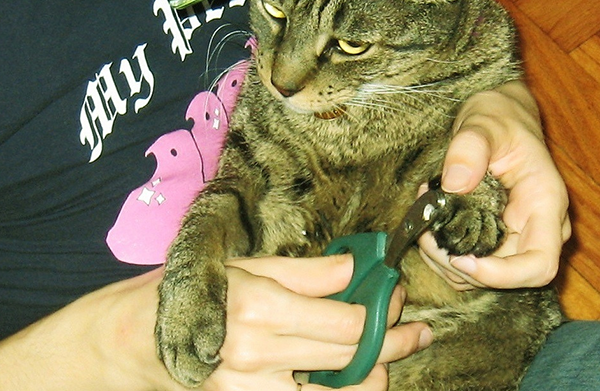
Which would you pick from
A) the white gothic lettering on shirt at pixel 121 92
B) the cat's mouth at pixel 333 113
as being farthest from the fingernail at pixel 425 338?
the white gothic lettering on shirt at pixel 121 92

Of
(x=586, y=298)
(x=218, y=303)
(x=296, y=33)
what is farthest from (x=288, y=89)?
(x=586, y=298)

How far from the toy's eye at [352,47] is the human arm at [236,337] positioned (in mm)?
329

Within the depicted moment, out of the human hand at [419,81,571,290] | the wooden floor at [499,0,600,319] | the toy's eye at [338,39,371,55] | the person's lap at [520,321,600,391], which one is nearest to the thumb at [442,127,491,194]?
the human hand at [419,81,571,290]

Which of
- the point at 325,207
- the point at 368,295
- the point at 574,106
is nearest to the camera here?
the point at 368,295

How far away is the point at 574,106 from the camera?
194 centimetres

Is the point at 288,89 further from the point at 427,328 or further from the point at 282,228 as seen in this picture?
the point at 427,328

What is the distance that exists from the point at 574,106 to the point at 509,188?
82 centimetres

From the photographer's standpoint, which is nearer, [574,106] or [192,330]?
[192,330]

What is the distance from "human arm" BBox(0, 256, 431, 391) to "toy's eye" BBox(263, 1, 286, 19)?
0.40 m

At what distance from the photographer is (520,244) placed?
1.17m

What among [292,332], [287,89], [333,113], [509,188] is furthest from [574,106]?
[292,332]

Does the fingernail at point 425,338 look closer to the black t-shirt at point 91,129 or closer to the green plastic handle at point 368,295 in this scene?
the green plastic handle at point 368,295

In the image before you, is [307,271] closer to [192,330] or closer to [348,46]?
[192,330]

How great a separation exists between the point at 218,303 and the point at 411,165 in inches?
15.6
